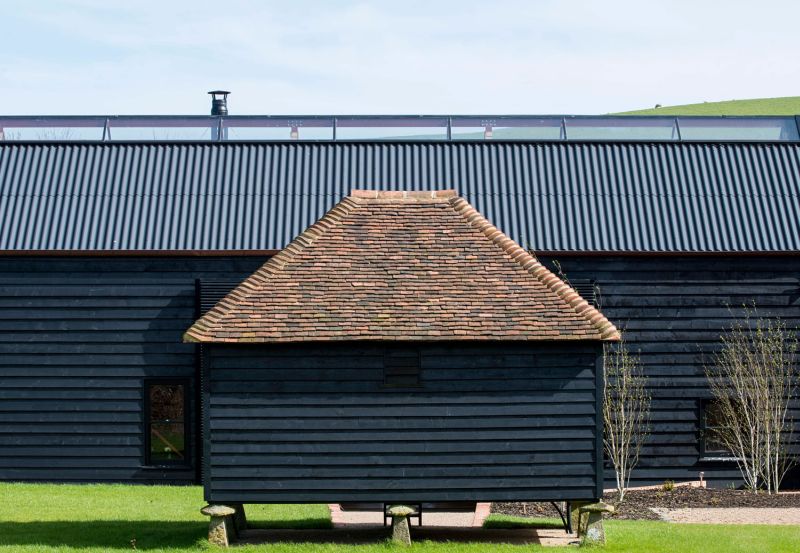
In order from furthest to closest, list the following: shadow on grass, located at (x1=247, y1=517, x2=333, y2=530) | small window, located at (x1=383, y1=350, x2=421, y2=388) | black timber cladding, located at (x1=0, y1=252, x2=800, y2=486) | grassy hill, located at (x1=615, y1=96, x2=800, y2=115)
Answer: grassy hill, located at (x1=615, y1=96, x2=800, y2=115), black timber cladding, located at (x1=0, y1=252, x2=800, y2=486), shadow on grass, located at (x1=247, y1=517, x2=333, y2=530), small window, located at (x1=383, y1=350, x2=421, y2=388)

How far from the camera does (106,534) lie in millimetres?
18828

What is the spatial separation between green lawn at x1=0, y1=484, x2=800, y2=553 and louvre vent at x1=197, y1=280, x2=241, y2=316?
3.42 m

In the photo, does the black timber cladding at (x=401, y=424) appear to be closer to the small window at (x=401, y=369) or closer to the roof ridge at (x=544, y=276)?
the small window at (x=401, y=369)

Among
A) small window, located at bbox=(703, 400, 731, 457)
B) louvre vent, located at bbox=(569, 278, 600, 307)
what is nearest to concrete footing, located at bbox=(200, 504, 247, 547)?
louvre vent, located at bbox=(569, 278, 600, 307)

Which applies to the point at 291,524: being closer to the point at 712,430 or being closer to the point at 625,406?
the point at 625,406

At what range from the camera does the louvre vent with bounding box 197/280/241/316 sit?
82.4ft

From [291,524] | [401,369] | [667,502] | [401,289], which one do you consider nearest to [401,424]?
[401,369]

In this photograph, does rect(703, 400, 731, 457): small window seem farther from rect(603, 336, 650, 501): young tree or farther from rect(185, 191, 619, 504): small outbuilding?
rect(185, 191, 619, 504): small outbuilding

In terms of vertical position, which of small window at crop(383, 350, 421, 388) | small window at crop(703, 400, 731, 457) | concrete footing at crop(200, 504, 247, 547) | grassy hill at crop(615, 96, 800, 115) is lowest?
concrete footing at crop(200, 504, 247, 547)

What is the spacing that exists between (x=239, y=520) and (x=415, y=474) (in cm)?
293

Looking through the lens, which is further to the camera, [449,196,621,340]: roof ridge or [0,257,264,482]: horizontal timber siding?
[0,257,264,482]: horizontal timber siding

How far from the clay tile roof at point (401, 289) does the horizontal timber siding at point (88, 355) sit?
6576mm

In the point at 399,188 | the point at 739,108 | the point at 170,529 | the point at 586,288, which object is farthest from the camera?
the point at 739,108

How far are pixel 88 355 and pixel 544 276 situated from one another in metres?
10.3
